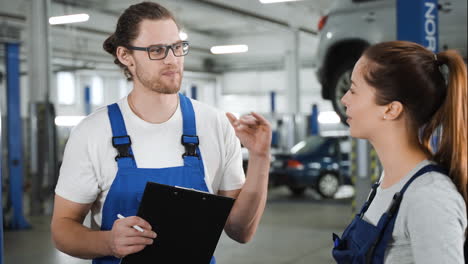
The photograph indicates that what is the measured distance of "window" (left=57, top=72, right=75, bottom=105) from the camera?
67.2ft

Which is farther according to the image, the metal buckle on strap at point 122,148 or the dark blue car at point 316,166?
the dark blue car at point 316,166

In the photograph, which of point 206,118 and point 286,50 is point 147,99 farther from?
point 286,50

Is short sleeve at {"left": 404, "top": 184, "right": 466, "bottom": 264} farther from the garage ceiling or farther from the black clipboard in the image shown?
the garage ceiling

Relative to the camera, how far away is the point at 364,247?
1.39m

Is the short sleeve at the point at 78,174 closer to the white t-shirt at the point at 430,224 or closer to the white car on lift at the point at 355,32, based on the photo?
the white t-shirt at the point at 430,224

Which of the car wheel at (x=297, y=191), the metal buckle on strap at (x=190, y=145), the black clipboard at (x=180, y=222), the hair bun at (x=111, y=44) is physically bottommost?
the car wheel at (x=297, y=191)

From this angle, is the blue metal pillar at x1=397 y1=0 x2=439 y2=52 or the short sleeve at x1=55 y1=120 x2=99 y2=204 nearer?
the short sleeve at x1=55 y1=120 x2=99 y2=204

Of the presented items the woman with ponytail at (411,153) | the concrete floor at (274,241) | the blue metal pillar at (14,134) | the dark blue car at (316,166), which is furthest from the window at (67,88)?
the woman with ponytail at (411,153)

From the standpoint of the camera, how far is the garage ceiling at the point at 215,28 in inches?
521

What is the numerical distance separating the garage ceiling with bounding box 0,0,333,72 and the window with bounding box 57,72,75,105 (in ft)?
6.06

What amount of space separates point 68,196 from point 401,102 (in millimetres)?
1063

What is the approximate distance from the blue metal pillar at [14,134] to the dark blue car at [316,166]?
5.06 m

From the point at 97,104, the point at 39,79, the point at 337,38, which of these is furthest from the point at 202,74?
the point at 337,38

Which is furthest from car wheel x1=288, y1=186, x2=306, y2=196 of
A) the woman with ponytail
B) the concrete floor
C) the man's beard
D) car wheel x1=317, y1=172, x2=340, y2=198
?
the woman with ponytail
